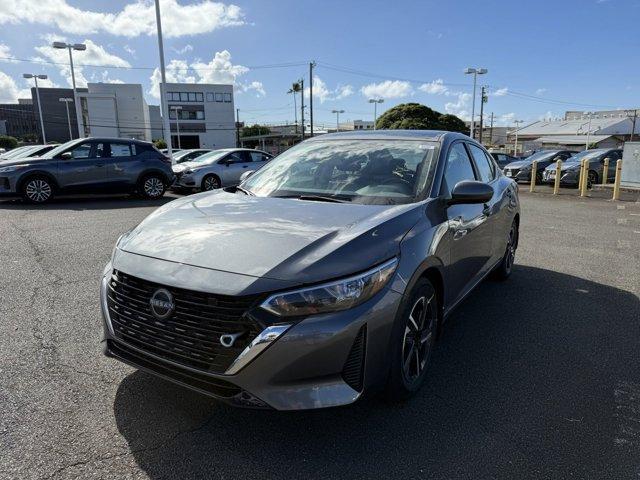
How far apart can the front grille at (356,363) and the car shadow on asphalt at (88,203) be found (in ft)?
34.0

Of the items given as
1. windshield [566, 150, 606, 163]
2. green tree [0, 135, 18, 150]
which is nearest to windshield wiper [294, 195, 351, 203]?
windshield [566, 150, 606, 163]

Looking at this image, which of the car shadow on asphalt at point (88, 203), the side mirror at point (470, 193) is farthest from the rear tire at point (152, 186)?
the side mirror at point (470, 193)

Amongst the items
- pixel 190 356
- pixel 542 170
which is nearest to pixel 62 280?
pixel 190 356

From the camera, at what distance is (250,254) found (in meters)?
2.40

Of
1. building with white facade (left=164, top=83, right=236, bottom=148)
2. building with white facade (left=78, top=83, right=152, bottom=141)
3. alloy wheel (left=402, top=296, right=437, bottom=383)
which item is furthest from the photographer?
building with white facade (left=164, top=83, right=236, bottom=148)

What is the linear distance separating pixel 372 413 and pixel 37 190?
11.5 metres

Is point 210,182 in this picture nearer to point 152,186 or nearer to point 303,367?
point 152,186

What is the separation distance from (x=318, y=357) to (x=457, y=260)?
164 cm

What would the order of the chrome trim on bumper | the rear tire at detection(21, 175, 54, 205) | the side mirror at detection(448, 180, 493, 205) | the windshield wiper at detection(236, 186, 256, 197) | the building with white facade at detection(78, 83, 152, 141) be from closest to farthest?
the chrome trim on bumper, the side mirror at detection(448, 180, 493, 205), the windshield wiper at detection(236, 186, 256, 197), the rear tire at detection(21, 175, 54, 205), the building with white facade at detection(78, 83, 152, 141)

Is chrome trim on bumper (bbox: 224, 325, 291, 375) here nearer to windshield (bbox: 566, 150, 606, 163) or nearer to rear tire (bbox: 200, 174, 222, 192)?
rear tire (bbox: 200, 174, 222, 192)

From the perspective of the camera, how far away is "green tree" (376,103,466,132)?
52188 mm

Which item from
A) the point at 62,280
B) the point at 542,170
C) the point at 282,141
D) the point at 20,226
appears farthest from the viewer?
the point at 282,141

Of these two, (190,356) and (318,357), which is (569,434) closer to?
(318,357)

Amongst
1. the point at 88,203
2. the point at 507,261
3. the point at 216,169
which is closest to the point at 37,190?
the point at 88,203
